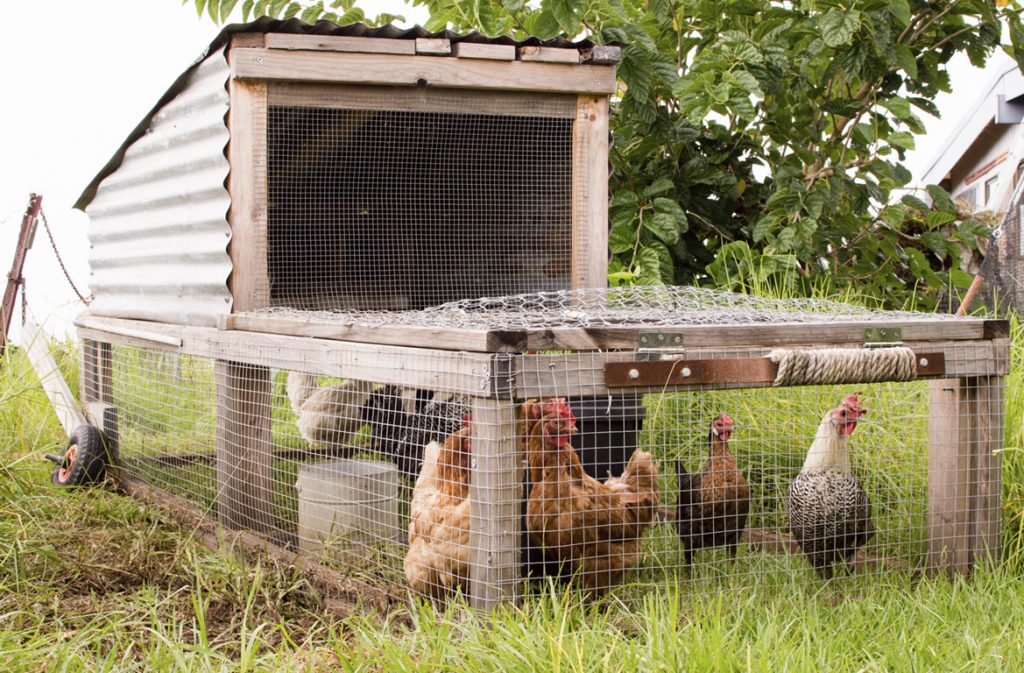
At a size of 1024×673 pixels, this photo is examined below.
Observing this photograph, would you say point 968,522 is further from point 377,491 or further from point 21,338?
point 21,338

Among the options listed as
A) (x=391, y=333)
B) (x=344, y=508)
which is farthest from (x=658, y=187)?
(x=391, y=333)

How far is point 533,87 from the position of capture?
14.1ft

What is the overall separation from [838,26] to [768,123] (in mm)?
943

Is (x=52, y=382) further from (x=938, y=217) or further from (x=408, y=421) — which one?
(x=938, y=217)

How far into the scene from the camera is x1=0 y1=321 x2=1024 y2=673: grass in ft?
7.55

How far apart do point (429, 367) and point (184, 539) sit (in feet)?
5.41

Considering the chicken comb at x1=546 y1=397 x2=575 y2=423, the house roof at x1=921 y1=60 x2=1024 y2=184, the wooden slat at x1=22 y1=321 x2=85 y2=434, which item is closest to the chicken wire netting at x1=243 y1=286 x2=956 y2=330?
the chicken comb at x1=546 y1=397 x2=575 y2=423

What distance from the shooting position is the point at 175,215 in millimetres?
4539

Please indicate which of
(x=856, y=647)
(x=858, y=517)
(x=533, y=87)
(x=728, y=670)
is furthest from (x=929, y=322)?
(x=533, y=87)

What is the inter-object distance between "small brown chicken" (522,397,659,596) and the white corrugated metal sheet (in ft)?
5.35

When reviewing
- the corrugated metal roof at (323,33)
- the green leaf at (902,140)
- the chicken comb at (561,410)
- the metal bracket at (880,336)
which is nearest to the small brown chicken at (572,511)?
the chicken comb at (561,410)

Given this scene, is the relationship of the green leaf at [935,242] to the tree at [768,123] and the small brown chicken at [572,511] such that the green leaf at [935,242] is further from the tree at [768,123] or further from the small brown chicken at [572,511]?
the small brown chicken at [572,511]

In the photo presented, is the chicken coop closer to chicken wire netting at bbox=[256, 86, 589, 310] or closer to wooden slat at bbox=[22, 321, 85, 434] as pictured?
chicken wire netting at bbox=[256, 86, 589, 310]

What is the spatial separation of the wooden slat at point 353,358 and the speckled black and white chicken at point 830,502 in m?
1.37
